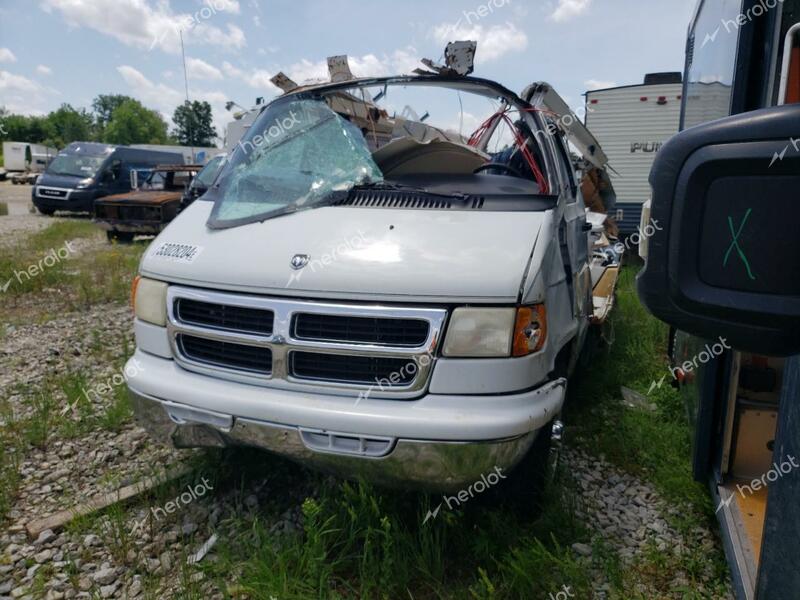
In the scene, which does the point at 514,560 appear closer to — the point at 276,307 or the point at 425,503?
the point at 425,503

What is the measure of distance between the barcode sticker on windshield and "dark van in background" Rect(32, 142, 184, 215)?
16922mm

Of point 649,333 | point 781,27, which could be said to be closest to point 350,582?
point 781,27

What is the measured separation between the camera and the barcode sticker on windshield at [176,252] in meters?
2.81

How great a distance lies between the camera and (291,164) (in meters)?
3.34

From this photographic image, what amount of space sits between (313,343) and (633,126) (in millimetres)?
10070

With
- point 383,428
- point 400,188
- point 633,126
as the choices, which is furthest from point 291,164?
point 633,126

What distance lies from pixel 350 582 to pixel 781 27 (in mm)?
2651

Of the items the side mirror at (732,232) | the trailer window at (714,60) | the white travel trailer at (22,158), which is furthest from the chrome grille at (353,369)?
the white travel trailer at (22,158)

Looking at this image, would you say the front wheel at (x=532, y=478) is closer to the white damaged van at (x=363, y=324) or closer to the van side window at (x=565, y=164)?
the white damaged van at (x=363, y=324)

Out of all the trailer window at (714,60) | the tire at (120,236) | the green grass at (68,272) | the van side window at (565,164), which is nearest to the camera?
the trailer window at (714,60)

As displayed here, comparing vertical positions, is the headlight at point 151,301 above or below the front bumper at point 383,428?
above

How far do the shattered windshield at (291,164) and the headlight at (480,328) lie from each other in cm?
116

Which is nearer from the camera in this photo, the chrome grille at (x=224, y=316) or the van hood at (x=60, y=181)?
the chrome grille at (x=224, y=316)

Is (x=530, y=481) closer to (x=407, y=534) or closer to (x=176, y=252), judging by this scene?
(x=407, y=534)
